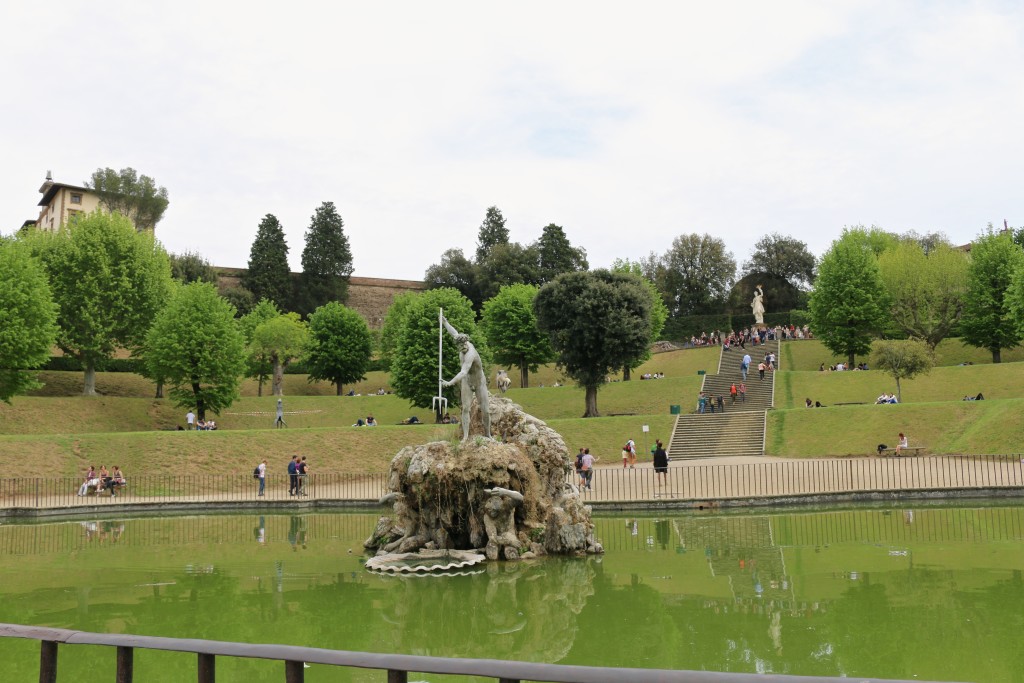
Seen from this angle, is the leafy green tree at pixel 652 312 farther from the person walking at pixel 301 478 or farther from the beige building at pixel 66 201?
the beige building at pixel 66 201

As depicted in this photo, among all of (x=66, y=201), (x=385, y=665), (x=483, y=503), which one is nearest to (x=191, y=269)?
(x=66, y=201)

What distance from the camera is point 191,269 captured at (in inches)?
3258

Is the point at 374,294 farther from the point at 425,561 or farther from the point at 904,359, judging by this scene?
the point at 425,561

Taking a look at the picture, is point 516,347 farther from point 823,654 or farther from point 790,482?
point 823,654

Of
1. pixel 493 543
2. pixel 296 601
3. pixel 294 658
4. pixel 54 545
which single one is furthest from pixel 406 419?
pixel 294 658

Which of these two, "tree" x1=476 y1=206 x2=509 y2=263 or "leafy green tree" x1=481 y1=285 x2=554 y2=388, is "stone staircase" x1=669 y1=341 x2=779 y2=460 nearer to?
Result: "leafy green tree" x1=481 y1=285 x2=554 y2=388

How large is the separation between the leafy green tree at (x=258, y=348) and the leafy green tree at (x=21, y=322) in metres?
18.6

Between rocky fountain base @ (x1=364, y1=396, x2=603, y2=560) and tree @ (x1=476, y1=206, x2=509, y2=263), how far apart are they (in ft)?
241

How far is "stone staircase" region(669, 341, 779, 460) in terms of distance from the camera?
41.8 meters

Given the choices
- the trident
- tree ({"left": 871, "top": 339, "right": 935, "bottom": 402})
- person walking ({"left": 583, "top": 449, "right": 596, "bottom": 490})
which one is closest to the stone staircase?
tree ({"left": 871, "top": 339, "right": 935, "bottom": 402})

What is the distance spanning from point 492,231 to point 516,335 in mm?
30980

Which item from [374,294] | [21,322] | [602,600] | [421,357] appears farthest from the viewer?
[374,294]

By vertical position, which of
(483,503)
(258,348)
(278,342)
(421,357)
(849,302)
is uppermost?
(849,302)

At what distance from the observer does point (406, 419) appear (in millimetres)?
57188
